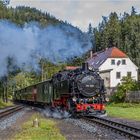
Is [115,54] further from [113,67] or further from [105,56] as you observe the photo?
[113,67]

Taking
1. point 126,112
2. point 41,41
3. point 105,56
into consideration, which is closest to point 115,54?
point 105,56

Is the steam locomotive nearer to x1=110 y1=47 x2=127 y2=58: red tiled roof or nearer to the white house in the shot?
the white house

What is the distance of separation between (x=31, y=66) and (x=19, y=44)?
11.9 m

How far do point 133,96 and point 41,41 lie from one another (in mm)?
18901

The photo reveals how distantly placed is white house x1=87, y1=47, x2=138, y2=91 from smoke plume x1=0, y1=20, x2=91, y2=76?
4494 centimetres

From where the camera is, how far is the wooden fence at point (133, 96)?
51.6 metres

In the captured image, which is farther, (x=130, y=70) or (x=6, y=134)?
(x=130, y=70)

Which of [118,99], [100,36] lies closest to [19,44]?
[118,99]

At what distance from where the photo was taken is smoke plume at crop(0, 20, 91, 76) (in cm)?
3516

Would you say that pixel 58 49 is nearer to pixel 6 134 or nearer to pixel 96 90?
pixel 96 90

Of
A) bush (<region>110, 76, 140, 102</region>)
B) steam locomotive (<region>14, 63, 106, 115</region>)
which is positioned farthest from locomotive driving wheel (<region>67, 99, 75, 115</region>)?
bush (<region>110, 76, 140, 102</region>)

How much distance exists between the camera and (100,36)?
123 meters

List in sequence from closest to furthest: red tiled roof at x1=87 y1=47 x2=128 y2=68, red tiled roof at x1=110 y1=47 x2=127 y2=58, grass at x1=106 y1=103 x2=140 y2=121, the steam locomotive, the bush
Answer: the steam locomotive < grass at x1=106 y1=103 x2=140 y2=121 < the bush < red tiled roof at x1=87 y1=47 x2=128 y2=68 < red tiled roof at x1=110 y1=47 x2=127 y2=58

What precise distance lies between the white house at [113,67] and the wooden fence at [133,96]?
1167 inches
